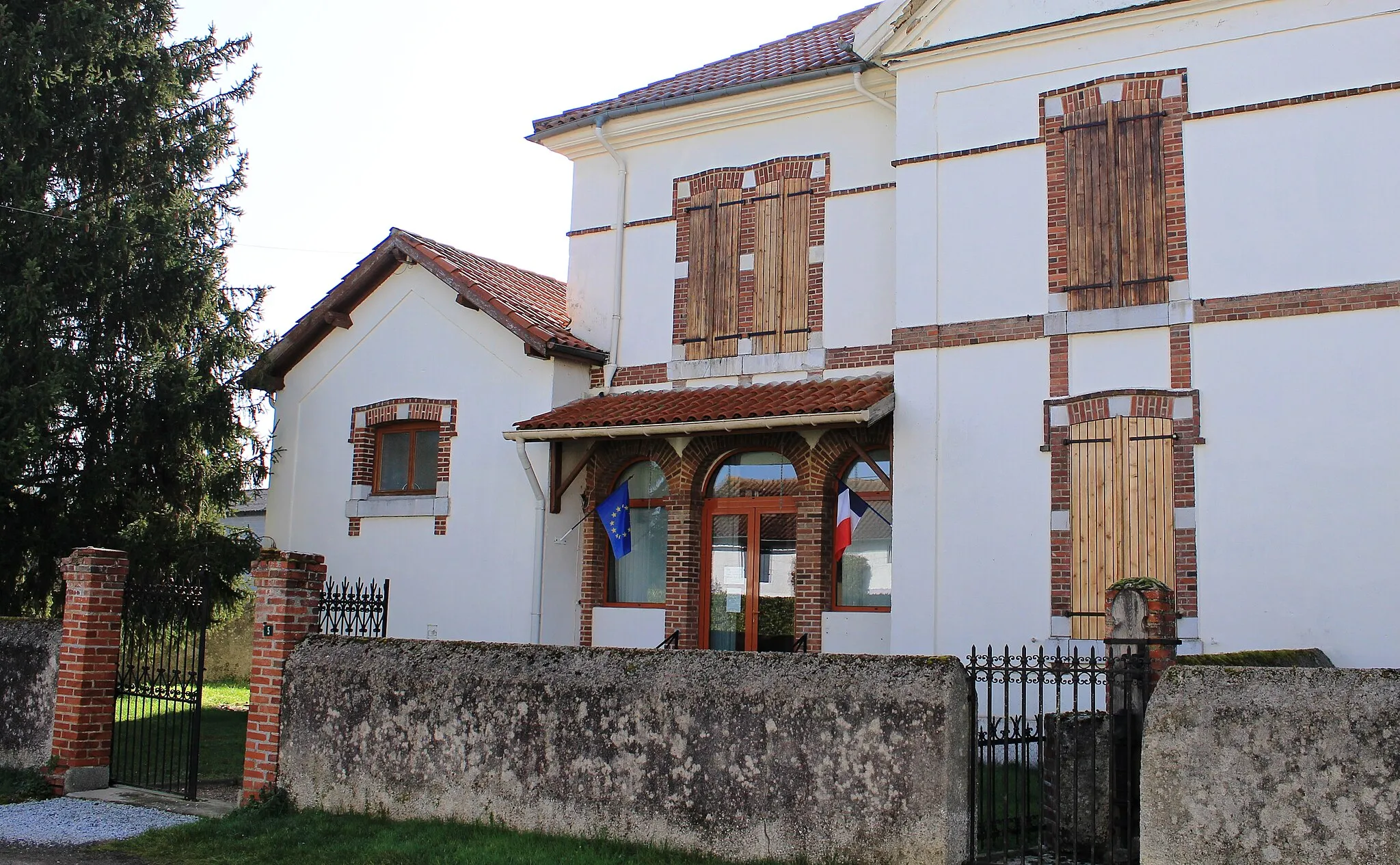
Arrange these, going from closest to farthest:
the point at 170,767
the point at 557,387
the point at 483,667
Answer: the point at 483,667, the point at 170,767, the point at 557,387

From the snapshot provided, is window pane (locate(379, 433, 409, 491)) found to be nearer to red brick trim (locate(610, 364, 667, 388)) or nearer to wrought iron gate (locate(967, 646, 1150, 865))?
red brick trim (locate(610, 364, 667, 388))

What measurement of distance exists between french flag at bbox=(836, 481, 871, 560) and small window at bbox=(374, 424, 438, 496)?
5245 millimetres

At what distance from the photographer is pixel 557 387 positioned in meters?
15.0

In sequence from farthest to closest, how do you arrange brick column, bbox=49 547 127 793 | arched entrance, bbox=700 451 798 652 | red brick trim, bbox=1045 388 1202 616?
arched entrance, bbox=700 451 798 652 < red brick trim, bbox=1045 388 1202 616 < brick column, bbox=49 547 127 793

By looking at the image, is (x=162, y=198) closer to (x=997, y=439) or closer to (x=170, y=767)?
(x=170, y=767)

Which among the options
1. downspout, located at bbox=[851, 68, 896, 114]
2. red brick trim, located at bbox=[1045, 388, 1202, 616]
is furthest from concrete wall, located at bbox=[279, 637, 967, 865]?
downspout, located at bbox=[851, 68, 896, 114]

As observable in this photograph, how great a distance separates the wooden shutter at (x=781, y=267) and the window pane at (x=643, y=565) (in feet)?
7.44

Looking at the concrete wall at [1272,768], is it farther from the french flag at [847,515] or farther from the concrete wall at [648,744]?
the french flag at [847,515]

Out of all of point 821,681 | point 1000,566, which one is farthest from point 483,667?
point 1000,566

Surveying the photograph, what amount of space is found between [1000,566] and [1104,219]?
11.0 feet

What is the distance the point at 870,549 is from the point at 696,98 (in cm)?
550

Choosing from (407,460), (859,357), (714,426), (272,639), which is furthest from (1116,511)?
(407,460)

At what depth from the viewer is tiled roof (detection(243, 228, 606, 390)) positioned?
48.7ft

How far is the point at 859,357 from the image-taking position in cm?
1381
